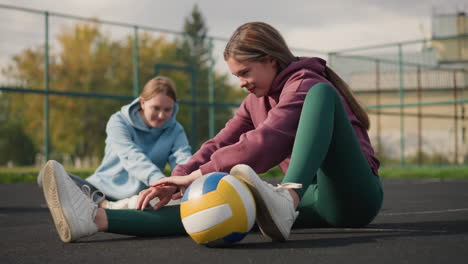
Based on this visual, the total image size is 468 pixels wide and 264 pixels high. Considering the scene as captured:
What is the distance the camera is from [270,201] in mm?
2064

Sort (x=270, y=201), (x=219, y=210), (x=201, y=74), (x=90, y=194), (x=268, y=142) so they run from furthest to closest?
(x=201, y=74) < (x=90, y=194) < (x=268, y=142) < (x=219, y=210) < (x=270, y=201)

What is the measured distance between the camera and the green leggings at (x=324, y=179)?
216 cm

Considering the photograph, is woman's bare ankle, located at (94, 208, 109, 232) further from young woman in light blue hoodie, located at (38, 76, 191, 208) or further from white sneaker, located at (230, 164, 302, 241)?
young woman in light blue hoodie, located at (38, 76, 191, 208)

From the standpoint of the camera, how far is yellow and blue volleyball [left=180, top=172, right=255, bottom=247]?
215 centimetres

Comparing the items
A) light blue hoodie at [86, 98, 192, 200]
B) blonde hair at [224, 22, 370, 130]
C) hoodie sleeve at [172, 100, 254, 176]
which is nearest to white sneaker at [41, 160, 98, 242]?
hoodie sleeve at [172, 100, 254, 176]

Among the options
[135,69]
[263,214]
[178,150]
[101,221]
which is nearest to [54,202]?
[101,221]

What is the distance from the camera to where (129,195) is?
13.4 ft

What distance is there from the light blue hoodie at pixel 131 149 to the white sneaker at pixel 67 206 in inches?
55.6

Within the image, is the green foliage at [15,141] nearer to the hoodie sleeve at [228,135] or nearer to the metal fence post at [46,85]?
the metal fence post at [46,85]

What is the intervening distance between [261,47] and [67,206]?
1008mm

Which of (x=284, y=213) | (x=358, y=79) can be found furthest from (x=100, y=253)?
(x=358, y=79)

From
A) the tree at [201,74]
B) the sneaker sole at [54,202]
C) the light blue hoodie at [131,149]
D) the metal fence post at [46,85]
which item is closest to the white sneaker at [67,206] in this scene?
the sneaker sole at [54,202]

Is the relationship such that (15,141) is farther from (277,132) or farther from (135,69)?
(277,132)

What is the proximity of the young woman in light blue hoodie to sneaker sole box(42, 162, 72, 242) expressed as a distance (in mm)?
1415
